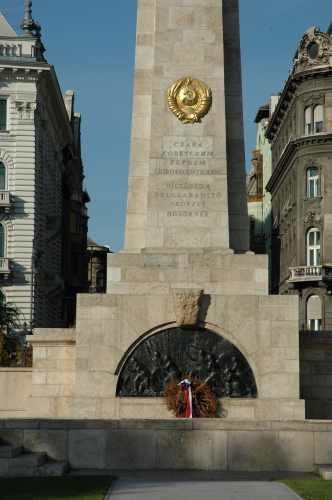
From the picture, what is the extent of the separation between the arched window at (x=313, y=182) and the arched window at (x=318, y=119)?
7.65ft

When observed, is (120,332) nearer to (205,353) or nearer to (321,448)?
(205,353)

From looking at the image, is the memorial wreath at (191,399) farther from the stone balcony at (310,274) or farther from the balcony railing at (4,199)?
the stone balcony at (310,274)

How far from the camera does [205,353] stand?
32.7 metres

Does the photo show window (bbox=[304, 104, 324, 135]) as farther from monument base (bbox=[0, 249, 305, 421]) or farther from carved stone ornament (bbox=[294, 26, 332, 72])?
Answer: monument base (bbox=[0, 249, 305, 421])

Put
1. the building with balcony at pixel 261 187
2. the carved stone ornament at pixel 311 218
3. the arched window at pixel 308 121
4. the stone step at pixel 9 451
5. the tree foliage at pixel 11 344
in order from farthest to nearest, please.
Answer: the building with balcony at pixel 261 187 → the arched window at pixel 308 121 → the carved stone ornament at pixel 311 218 → the tree foliage at pixel 11 344 → the stone step at pixel 9 451

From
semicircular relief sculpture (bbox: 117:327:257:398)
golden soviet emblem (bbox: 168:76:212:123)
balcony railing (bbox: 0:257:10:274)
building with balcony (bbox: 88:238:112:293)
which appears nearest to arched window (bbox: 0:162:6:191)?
balcony railing (bbox: 0:257:10:274)

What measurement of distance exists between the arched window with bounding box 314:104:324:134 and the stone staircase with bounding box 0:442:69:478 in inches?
2157

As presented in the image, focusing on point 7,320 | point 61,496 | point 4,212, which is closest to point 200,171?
point 61,496

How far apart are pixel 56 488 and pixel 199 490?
2.54m

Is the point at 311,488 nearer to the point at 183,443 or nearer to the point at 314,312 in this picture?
the point at 183,443

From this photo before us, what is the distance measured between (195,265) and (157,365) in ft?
9.02

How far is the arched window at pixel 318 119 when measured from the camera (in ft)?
258

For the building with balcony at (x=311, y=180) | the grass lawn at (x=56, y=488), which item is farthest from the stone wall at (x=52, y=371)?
the building with balcony at (x=311, y=180)

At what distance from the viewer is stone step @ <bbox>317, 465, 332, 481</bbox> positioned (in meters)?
25.4
